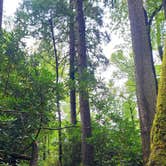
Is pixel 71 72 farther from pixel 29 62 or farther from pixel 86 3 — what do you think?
pixel 29 62

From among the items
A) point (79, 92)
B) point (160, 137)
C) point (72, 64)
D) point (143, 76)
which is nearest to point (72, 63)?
point (72, 64)

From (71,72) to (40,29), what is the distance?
2.72 metres

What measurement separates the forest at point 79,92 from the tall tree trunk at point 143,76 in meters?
0.02

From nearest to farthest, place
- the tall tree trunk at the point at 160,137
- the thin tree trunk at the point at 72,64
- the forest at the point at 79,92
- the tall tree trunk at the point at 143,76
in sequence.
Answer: the tall tree trunk at the point at 160,137
the forest at the point at 79,92
the tall tree trunk at the point at 143,76
the thin tree trunk at the point at 72,64

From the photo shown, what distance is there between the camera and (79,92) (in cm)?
832

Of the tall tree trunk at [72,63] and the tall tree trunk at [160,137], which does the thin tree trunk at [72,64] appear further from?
the tall tree trunk at [160,137]

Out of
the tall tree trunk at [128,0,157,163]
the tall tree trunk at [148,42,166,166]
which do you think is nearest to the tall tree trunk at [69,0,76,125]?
the tall tree trunk at [128,0,157,163]

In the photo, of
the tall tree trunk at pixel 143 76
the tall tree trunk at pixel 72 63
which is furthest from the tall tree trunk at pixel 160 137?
the tall tree trunk at pixel 72 63

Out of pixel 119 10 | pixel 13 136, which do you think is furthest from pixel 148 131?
pixel 119 10

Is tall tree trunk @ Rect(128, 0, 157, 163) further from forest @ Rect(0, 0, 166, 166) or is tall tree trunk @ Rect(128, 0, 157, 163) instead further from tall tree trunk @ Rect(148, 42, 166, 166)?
tall tree trunk @ Rect(148, 42, 166, 166)

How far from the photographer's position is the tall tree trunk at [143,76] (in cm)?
659

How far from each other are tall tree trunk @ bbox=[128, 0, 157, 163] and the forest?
21 millimetres

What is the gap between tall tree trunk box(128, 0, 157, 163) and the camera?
6.59 metres

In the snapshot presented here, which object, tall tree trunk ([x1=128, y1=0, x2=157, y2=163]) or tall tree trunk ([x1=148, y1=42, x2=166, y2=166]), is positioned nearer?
tall tree trunk ([x1=148, y1=42, x2=166, y2=166])
